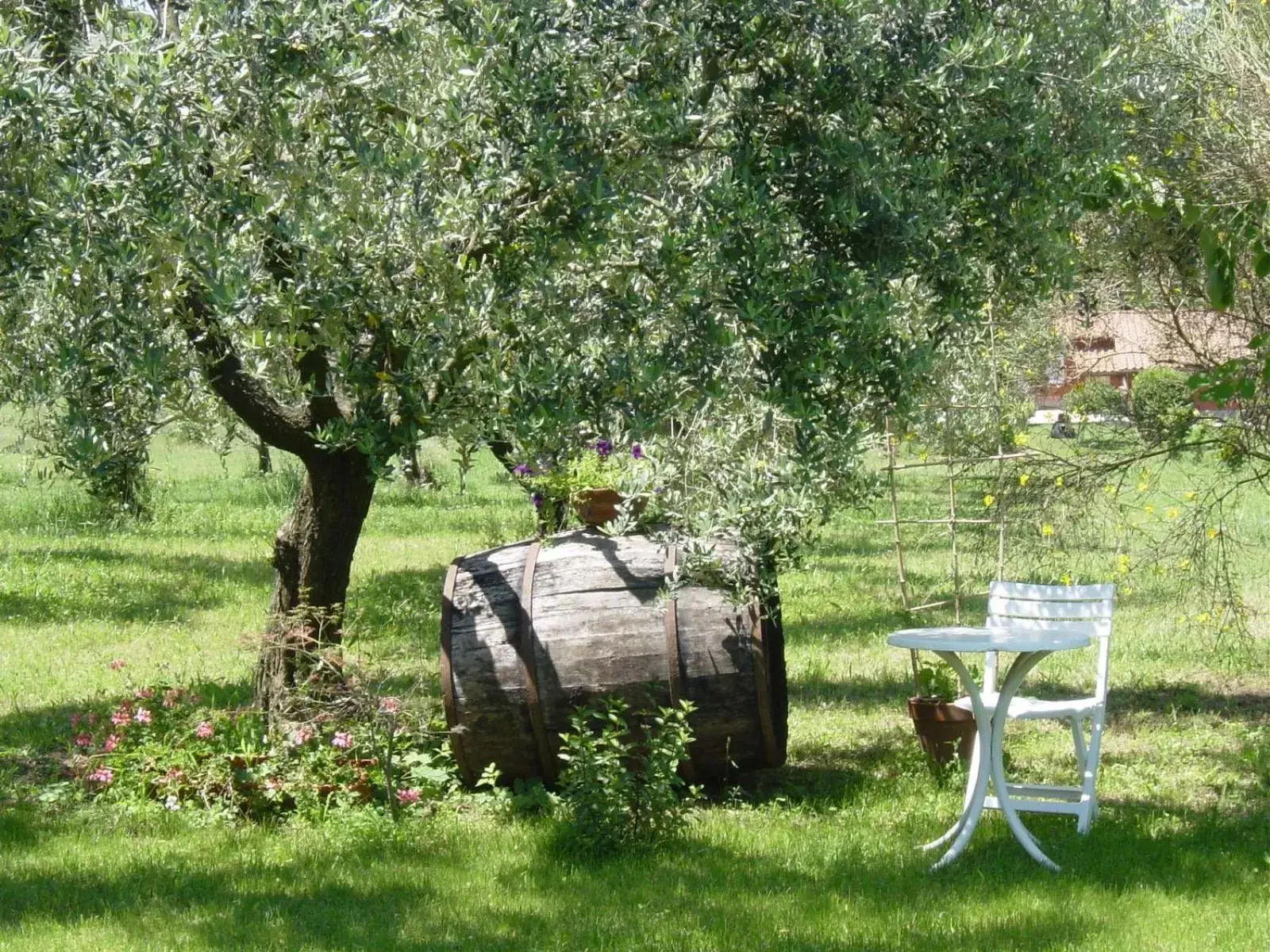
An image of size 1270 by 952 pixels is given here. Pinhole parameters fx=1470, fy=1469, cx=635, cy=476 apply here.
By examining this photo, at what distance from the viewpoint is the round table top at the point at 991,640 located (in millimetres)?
6383

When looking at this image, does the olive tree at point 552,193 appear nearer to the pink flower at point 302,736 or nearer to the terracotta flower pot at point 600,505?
the terracotta flower pot at point 600,505

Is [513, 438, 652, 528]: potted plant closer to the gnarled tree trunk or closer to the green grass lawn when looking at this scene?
the gnarled tree trunk

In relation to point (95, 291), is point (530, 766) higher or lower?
lower

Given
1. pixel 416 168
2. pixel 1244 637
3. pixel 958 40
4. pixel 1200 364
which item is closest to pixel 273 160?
pixel 416 168

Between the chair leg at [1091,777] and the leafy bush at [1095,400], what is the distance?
3.94 m

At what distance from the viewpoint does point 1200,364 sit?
933cm

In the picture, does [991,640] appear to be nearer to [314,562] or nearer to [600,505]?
[600,505]

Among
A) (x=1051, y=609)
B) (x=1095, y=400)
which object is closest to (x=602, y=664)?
(x=1051, y=609)

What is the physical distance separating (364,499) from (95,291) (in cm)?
317

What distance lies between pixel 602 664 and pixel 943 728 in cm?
200

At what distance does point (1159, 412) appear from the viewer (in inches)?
399

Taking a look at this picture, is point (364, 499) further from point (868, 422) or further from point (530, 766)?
point (868, 422)

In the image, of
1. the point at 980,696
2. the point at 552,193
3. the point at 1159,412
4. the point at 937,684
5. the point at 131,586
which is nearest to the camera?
the point at 552,193

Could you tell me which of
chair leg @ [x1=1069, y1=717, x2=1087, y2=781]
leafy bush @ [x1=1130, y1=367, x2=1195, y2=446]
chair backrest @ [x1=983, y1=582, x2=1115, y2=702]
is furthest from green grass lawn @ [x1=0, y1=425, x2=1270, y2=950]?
leafy bush @ [x1=1130, y1=367, x2=1195, y2=446]
